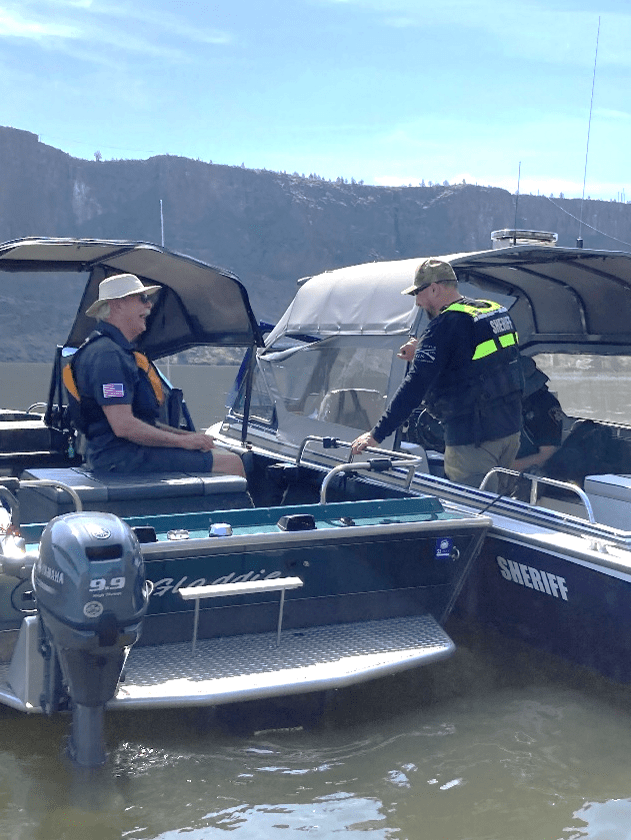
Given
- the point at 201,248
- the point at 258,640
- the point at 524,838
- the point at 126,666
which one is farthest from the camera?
the point at 201,248

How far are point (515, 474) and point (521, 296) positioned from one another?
265 cm

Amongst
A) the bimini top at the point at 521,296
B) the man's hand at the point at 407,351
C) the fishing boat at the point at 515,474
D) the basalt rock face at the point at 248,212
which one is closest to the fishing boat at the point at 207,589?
the fishing boat at the point at 515,474

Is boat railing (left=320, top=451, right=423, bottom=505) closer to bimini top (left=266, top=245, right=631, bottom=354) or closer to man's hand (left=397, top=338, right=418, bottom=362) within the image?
man's hand (left=397, top=338, right=418, bottom=362)

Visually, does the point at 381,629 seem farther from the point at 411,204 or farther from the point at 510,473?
the point at 411,204

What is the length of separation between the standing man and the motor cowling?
187 cm

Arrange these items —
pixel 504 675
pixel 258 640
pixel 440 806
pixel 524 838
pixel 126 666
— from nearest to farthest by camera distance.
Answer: pixel 524 838 → pixel 440 806 → pixel 126 666 → pixel 258 640 → pixel 504 675

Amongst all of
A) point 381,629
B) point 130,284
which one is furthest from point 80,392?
point 381,629

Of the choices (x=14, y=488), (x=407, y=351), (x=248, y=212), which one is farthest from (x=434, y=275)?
(x=248, y=212)

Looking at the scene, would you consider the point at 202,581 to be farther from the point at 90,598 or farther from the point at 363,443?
the point at 363,443

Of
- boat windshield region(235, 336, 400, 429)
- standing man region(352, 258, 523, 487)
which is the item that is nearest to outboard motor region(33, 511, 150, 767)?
standing man region(352, 258, 523, 487)

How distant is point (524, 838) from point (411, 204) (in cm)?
8121

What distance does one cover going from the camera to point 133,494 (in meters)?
4.99

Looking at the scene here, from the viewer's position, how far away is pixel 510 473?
5172 millimetres

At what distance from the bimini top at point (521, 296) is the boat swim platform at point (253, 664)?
7.00ft
